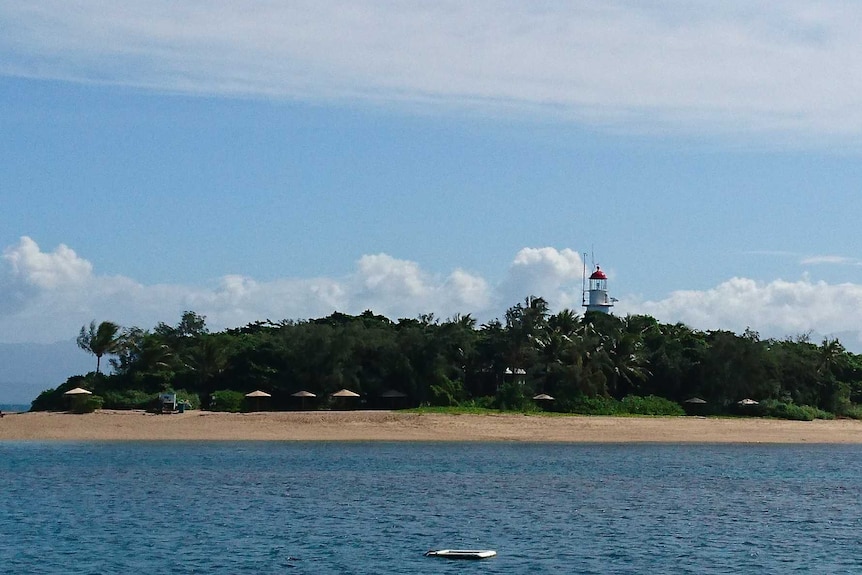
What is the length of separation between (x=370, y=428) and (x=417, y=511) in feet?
95.4

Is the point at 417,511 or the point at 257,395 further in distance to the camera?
the point at 257,395

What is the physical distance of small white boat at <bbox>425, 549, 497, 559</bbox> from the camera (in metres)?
25.0

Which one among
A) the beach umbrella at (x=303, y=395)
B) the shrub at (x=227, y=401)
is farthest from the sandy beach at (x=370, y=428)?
the beach umbrella at (x=303, y=395)

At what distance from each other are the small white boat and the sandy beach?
35.6m

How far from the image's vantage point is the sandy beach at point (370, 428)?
200 feet

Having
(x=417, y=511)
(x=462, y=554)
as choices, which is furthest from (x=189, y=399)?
(x=462, y=554)

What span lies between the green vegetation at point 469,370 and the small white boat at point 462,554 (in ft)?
137

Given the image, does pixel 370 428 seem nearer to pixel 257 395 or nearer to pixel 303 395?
pixel 303 395

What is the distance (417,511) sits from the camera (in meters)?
33.5

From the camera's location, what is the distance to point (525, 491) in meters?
38.8

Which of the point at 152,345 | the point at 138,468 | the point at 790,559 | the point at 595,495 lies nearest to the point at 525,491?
the point at 595,495

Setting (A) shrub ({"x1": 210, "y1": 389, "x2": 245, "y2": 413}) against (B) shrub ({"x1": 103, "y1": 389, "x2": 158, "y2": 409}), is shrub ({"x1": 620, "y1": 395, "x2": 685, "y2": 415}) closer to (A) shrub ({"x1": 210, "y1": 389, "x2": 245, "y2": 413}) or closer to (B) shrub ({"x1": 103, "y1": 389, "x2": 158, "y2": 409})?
(A) shrub ({"x1": 210, "y1": 389, "x2": 245, "y2": 413})

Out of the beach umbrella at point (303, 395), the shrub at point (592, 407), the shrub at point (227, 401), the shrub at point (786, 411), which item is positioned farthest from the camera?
the shrub at point (786, 411)

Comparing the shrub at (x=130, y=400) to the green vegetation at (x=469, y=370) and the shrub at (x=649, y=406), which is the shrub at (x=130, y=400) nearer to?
the green vegetation at (x=469, y=370)
